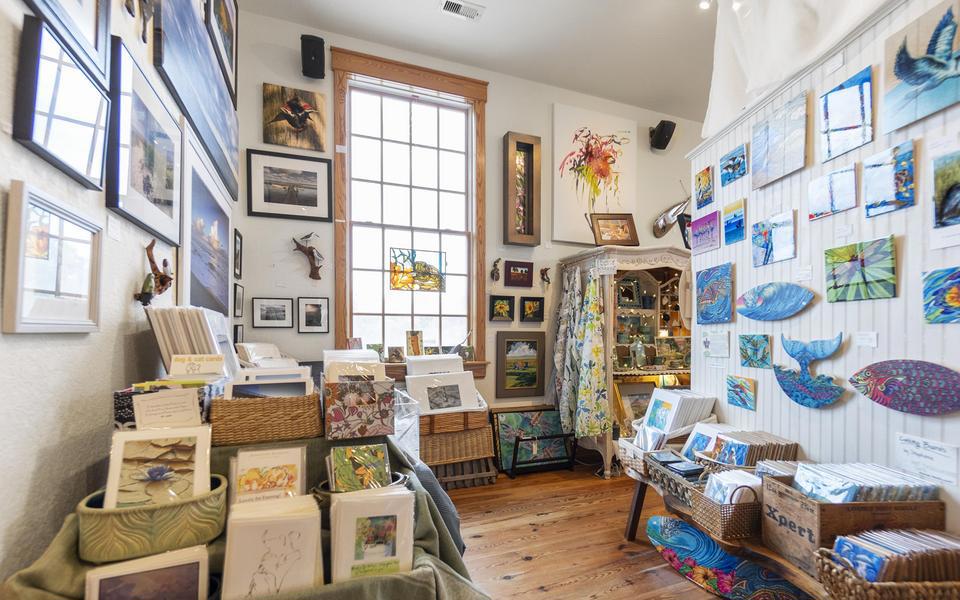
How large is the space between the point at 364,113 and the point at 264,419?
3287mm

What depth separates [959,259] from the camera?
1158 millimetres

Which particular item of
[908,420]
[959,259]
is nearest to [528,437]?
[908,420]

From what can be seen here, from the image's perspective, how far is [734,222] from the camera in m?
2.05

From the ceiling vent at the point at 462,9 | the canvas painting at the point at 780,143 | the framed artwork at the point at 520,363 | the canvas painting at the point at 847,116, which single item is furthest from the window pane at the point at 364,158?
the canvas painting at the point at 847,116

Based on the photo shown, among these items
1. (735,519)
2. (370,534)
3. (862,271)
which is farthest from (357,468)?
(862,271)

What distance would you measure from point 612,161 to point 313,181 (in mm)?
3041

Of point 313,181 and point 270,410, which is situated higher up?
point 313,181

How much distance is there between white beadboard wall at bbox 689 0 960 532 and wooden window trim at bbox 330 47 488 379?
2221 mm

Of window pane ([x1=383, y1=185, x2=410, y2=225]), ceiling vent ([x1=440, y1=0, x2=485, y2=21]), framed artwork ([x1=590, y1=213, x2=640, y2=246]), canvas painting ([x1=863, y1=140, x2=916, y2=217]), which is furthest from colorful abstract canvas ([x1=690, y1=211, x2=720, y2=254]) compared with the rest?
window pane ([x1=383, y1=185, x2=410, y2=225])

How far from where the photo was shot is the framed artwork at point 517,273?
4070 mm

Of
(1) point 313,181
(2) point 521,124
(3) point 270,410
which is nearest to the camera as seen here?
(3) point 270,410

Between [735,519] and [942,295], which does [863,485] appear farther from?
[942,295]

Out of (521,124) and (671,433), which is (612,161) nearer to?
(521,124)

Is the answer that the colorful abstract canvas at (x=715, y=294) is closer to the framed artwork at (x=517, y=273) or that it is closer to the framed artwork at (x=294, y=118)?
the framed artwork at (x=517, y=273)
